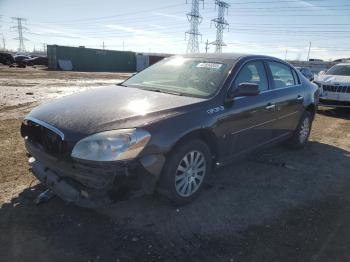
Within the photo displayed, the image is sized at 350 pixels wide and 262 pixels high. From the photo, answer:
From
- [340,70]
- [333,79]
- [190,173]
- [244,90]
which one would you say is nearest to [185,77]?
[244,90]

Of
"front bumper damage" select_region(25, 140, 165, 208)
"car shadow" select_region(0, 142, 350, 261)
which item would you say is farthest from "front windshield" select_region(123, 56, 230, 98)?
A: "car shadow" select_region(0, 142, 350, 261)

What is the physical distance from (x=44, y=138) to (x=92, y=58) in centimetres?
4389

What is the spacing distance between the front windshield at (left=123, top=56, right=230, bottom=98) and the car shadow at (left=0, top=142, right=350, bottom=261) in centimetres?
132

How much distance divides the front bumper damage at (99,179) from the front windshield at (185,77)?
118 centimetres

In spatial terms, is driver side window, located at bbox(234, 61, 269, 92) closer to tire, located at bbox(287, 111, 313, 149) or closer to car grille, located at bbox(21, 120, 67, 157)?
tire, located at bbox(287, 111, 313, 149)

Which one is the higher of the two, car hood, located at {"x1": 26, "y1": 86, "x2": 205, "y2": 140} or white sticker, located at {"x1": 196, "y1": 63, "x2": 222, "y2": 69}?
white sticker, located at {"x1": 196, "y1": 63, "x2": 222, "y2": 69}

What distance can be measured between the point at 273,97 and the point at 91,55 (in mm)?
43099

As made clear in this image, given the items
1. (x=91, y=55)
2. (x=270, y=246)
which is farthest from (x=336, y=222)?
(x=91, y=55)

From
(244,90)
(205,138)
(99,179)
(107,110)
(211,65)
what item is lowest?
(99,179)

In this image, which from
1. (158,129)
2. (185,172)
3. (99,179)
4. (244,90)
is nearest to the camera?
(99,179)

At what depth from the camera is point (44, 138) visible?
325 cm

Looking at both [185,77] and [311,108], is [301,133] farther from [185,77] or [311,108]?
[185,77]

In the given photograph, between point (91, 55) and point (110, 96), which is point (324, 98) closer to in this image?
point (110, 96)

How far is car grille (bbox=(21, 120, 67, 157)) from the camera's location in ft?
9.94
